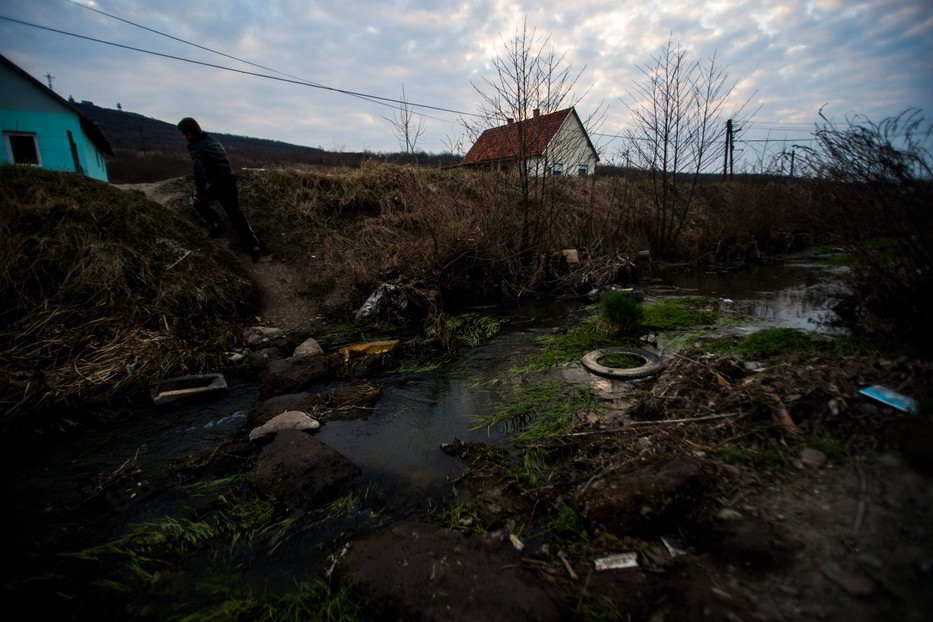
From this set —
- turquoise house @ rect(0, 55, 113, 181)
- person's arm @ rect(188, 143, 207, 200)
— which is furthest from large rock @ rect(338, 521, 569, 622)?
turquoise house @ rect(0, 55, 113, 181)

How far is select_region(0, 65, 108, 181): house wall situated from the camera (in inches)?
525

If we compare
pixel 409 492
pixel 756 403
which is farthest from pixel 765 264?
pixel 409 492

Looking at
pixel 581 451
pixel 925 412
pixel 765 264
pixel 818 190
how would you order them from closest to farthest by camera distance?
pixel 925 412
pixel 581 451
pixel 818 190
pixel 765 264

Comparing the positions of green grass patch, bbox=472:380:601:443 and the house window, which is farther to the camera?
the house window

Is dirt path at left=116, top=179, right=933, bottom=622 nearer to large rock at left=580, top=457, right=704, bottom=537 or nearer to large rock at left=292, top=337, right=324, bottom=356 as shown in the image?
large rock at left=580, top=457, right=704, bottom=537

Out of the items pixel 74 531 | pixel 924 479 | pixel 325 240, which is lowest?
pixel 74 531

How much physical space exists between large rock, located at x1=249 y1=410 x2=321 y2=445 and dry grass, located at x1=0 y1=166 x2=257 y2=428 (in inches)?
82.9

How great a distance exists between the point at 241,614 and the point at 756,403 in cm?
329

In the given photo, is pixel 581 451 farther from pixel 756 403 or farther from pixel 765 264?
pixel 765 264

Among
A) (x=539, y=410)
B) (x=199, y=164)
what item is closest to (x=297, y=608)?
(x=539, y=410)

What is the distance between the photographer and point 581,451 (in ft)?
9.13

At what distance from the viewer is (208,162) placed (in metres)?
7.04

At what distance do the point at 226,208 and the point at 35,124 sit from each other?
13.7m

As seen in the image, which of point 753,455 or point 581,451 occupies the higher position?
point 753,455
